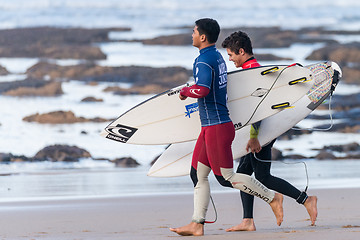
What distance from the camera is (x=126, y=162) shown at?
1636 cm

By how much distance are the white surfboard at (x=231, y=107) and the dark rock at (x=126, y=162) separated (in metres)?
10.0

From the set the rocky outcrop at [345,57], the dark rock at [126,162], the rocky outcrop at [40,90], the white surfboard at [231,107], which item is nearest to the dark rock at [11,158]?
the dark rock at [126,162]

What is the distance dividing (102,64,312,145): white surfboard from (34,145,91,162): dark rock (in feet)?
36.3

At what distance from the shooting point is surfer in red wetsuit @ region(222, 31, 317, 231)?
4914 mm

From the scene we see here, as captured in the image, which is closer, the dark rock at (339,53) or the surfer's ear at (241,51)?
the surfer's ear at (241,51)

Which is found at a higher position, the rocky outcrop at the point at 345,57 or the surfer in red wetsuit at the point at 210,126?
the rocky outcrop at the point at 345,57

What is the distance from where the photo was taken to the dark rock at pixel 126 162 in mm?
16136

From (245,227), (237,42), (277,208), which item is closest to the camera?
(277,208)

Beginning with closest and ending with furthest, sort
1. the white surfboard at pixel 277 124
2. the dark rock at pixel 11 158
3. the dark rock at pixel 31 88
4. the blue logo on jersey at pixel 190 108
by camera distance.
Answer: the blue logo on jersey at pixel 190 108, the white surfboard at pixel 277 124, the dark rock at pixel 11 158, the dark rock at pixel 31 88

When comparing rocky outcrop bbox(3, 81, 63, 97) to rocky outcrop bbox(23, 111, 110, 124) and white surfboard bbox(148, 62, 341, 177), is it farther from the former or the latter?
white surfboard bbox(148, 62, 341, 177)

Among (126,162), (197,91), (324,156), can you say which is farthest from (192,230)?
(324,156)

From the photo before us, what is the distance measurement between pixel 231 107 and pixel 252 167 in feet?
1.50

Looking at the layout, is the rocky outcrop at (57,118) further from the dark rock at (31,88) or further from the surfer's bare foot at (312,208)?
the surfer's bare foot at (312,208)

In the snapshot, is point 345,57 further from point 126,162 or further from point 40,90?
point 126,162
